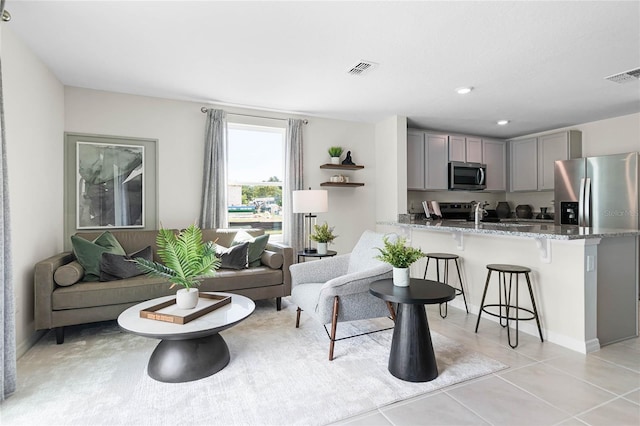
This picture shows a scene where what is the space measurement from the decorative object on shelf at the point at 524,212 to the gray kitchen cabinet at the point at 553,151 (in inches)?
23.7

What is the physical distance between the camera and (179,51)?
2.90 meters

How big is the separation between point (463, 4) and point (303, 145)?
293 centimetres

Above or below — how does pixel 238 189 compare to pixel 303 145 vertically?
below

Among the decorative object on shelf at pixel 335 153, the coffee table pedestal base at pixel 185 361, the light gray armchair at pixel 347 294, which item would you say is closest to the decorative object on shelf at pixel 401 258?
the light gray armchair at pixel 347 294

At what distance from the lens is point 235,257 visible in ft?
Result: 11.9

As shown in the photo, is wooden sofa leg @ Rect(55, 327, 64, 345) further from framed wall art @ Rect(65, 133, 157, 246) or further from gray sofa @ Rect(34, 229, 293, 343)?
Result: framed wall art @ Rect(65, 133, 157, 246)

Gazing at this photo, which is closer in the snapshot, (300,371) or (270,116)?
(300,371)

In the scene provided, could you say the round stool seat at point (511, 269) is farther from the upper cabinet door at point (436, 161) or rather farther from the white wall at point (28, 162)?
the white wall at point (28, 162)

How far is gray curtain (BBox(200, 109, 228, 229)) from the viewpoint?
422 cm

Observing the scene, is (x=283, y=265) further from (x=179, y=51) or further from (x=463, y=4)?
(x=463, y=4)

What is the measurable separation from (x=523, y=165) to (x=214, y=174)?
5294 millimetres

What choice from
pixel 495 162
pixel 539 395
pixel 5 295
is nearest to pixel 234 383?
pixel 5 295

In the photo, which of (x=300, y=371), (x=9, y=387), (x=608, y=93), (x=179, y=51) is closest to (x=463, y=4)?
(x=179, y=51)

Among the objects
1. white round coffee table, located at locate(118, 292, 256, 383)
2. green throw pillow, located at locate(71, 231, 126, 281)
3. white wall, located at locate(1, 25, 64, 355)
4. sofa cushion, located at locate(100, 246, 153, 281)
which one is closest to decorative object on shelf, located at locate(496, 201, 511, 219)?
white round coffee table, located at locate(118, 292, 256, 383)
